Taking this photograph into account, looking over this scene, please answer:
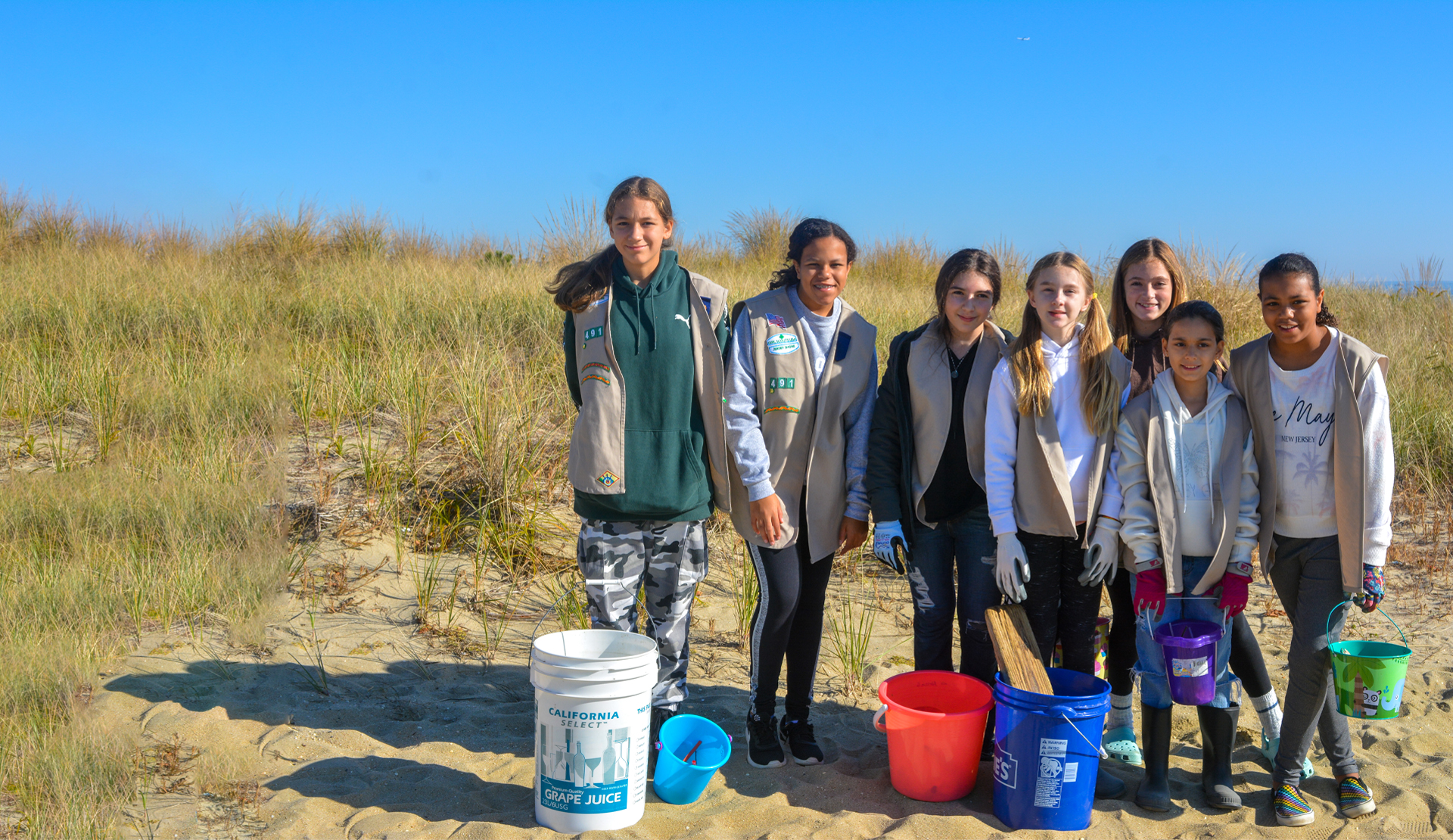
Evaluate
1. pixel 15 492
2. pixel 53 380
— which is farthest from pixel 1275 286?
pixel 53 380

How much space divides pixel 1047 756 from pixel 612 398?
192 cm

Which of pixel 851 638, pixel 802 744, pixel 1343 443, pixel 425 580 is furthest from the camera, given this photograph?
pixel 425 580

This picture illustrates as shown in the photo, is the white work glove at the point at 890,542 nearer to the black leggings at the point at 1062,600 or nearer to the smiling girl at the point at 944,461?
the smiling girl at the point at 944,461

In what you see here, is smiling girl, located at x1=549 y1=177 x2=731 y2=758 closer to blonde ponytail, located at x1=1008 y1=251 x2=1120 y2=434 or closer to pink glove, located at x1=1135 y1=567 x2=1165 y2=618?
blonde ponytail, located at x1=1008 y1=251 x2=1120 y2=434

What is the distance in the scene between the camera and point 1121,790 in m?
3.43

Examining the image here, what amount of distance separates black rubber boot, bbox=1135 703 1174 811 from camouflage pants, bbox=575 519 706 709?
1.69 m

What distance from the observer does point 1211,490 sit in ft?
10.6

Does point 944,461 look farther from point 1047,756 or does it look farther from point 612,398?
point 612,398

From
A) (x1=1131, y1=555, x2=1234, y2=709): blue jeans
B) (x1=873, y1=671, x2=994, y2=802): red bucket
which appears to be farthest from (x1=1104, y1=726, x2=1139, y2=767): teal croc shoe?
(x1=873, y1=671, x2=994, y2=802): red bucket

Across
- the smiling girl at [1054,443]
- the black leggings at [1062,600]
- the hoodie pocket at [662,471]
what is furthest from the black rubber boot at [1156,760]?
the hoodie pocket at [662,471]

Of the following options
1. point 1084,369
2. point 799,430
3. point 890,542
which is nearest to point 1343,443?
point 1084,369

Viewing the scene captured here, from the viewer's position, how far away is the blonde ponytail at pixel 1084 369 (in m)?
3.29

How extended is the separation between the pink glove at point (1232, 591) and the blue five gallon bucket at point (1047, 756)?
547 mm

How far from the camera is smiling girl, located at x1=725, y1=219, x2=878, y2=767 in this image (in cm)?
344
